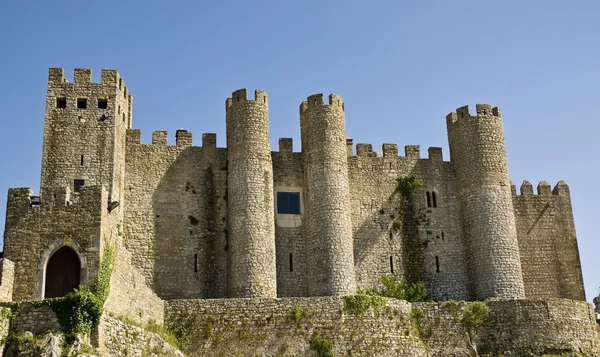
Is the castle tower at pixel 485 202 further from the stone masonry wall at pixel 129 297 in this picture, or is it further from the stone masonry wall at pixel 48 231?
the stone masonry wall at pixel 48 231

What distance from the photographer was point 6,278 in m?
28.1

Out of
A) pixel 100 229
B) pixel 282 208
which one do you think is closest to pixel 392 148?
pixel 282 208

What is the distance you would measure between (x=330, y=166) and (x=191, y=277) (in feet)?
26.7

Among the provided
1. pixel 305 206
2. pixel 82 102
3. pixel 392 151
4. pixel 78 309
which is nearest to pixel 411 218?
pixel 392 151

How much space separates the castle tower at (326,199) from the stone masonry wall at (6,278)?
14076 millimetres

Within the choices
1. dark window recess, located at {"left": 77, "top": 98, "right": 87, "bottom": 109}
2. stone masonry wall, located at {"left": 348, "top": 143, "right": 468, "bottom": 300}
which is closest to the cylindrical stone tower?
stone masonry wall, located at {"left": 348, "top": 143, "right": 468, "bottom": 300}

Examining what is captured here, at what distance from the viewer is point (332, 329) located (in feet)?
112

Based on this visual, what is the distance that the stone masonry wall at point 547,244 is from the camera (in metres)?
42.8

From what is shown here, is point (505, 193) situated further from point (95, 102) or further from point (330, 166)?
point (95, 102)

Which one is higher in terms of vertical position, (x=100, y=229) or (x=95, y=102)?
(x=95, y=102)

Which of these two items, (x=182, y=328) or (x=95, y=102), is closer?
(x=182, y=328)

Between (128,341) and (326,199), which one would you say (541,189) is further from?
(128,341)

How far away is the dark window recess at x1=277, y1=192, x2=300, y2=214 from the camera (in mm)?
40281

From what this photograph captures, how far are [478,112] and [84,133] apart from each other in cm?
1919
